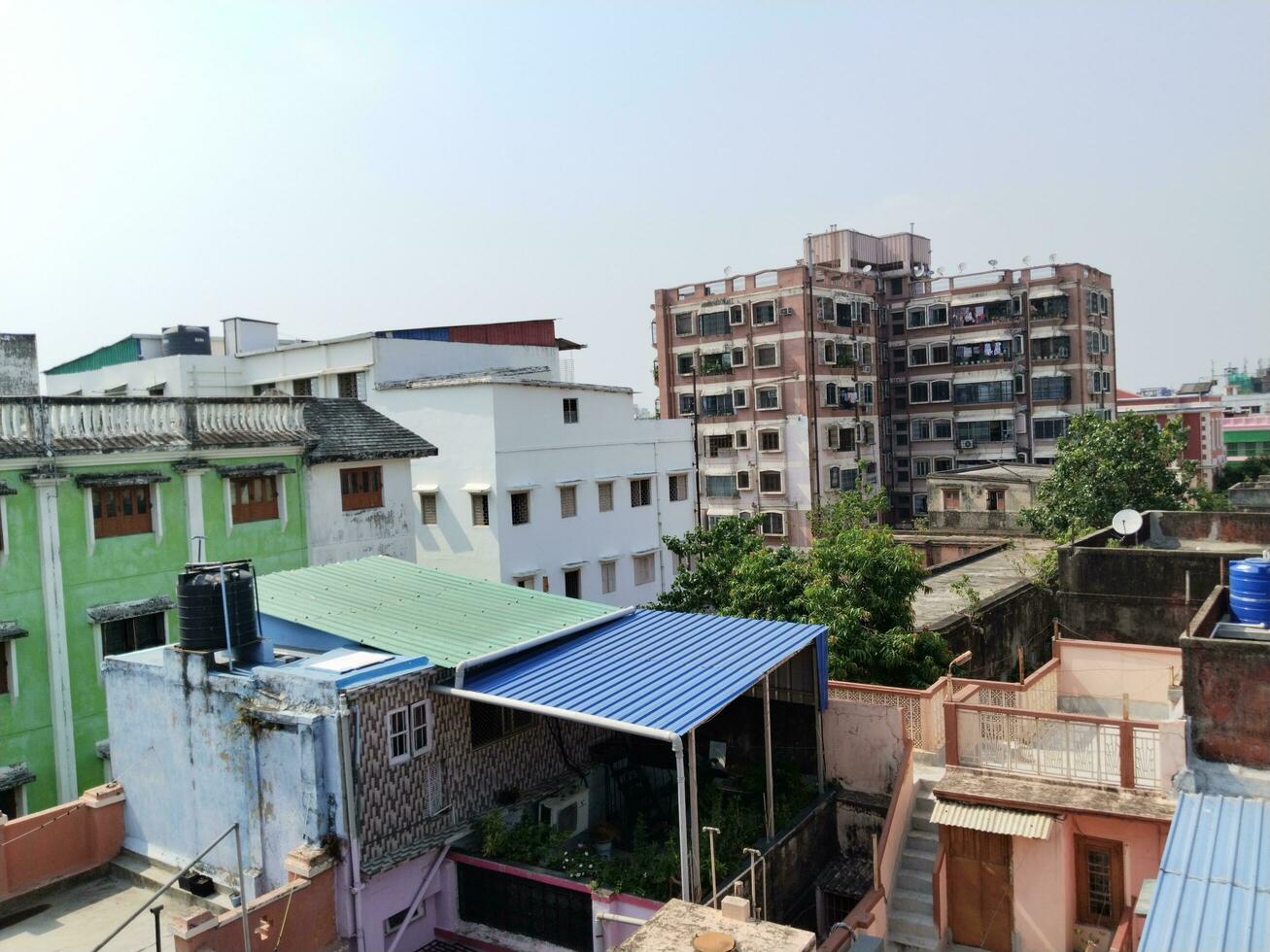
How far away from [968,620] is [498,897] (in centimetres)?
1283

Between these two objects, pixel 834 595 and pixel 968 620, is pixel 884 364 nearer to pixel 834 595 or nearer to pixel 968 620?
pixel 968 620

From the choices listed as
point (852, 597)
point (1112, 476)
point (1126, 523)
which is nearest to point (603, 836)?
point (852, 597)

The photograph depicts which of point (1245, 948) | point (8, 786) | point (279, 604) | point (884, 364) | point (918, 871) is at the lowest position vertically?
point (918, 871)

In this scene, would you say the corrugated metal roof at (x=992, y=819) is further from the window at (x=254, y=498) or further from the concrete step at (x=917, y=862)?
the window at (x=254, y=498)

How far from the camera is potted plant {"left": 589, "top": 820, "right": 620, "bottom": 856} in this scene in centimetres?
1209

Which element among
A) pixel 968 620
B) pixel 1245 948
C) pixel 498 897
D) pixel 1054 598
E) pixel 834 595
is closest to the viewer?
pixel 1245 948

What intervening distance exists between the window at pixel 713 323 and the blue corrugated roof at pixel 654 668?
120 ft

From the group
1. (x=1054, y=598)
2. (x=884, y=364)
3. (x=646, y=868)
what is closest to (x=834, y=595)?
(x=646, y=868)

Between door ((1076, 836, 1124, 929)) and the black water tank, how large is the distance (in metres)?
10.9

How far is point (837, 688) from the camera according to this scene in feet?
47.2

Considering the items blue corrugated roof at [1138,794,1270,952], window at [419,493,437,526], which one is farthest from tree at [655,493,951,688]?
window at [419,493,437,526]

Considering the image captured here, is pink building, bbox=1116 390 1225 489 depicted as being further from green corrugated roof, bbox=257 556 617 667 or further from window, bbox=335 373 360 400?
green corrugated roof, bbox=257 556 617 667

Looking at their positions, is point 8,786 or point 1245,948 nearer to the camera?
point 1245,948

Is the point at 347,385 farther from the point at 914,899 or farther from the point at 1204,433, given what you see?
the point at 1204,433
